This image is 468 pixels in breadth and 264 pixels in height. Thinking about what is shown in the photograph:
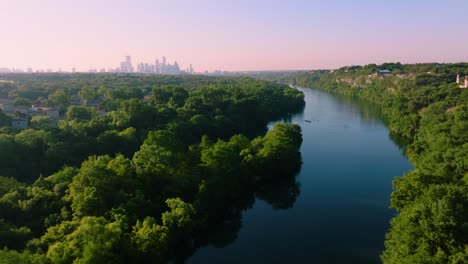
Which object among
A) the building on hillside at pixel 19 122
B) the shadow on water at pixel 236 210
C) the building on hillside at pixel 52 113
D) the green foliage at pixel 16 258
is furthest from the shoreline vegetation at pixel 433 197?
the building on hillside at pixel 52 113

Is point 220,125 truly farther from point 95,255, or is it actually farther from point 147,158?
point 95,255

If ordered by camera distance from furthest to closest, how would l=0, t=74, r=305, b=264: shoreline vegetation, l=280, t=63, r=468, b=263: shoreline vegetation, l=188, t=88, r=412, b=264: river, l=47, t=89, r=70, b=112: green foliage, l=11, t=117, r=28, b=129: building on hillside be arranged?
l=47, t=89, r=70, b=112: green foliage
l=11, t=117, r=28, b=129: building on hillside
l=188, t=88, r=412, b=264: river
l=0, t=74, r=305, b=264: shoreline vegetation
l=280, t=63, r=468, b=263: shoreline vegetation

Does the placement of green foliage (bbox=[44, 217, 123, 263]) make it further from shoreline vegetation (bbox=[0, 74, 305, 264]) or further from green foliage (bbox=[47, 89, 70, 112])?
green foliage (bbox=[47, 89, 70, 112])


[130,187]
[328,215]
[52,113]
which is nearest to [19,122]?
[52,113]

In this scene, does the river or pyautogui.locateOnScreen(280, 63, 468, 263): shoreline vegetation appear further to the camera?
the river

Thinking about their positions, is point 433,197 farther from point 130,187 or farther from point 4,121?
point 4,121

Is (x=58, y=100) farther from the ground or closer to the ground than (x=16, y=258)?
farther from the ground

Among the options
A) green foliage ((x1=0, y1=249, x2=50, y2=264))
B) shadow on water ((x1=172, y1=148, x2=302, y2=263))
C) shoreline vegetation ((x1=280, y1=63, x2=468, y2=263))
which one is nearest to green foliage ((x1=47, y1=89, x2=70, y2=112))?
shadow on water ((x1=172, y1=148, x2=302, y2=263))

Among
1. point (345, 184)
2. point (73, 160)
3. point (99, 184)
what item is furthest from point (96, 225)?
point (345, 184)

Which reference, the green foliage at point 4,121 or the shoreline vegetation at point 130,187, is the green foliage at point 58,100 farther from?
the green foliage at point 4,121

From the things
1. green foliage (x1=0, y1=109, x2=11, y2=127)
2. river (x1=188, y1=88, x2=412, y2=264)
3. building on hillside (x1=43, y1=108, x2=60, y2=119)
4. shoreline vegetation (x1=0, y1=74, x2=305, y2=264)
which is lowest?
river (x1=188, y1=88, x2=412, y2=264)
